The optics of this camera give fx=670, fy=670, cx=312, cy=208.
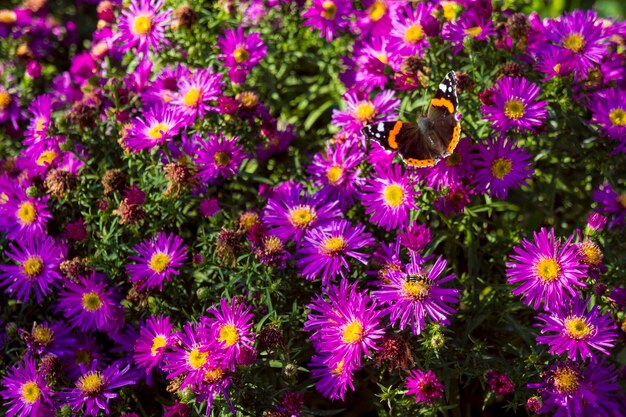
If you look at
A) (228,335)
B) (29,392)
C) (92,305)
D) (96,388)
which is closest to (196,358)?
(228,335)

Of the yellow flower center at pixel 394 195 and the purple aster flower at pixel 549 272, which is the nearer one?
the purple aster flower at pixel 549 272

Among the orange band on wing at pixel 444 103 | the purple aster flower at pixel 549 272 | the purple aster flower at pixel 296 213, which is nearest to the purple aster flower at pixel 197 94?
the purple aster flower at pixel 296 213

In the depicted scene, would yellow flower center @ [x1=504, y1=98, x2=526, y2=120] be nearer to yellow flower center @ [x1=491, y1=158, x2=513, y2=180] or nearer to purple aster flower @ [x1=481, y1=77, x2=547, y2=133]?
purple aster flower @ [x1=481, y1=77, x2=547, y2=133]

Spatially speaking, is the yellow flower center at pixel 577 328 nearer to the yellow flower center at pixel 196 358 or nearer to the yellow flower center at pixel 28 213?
the yellow flower center at pixel 196 358

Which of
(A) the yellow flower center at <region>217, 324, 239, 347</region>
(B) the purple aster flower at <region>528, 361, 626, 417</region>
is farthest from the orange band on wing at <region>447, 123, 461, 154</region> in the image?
(A) the yellow flower center at <region>217, 324, 239, 347</region>

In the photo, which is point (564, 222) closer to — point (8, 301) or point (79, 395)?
point (79, 395)

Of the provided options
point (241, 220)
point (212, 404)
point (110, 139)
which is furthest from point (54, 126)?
point (212, 404)
